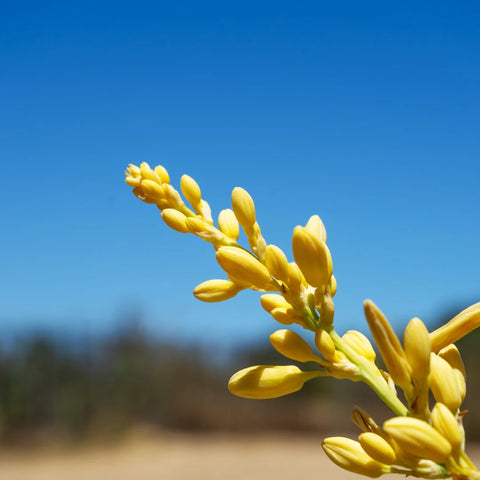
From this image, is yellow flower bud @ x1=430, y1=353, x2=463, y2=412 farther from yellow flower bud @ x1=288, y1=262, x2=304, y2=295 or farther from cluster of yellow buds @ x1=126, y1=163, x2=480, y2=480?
yellow flower bud @ x1=288, y1=262, x2=304, y2=295

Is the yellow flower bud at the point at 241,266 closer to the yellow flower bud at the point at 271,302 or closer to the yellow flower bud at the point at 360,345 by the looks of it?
the yellow flower bud at the point at 271,302

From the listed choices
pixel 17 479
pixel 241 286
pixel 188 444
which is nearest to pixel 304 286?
pixel 241 286

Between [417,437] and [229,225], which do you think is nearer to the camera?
[417,437]

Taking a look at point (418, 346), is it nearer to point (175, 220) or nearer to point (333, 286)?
point (333, 286)

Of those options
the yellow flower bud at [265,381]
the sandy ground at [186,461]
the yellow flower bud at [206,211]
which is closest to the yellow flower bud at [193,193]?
the yellow flower bud at [206,211]

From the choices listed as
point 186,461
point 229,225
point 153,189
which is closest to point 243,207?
point 229,225

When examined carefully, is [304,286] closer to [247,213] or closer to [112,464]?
[247,213]

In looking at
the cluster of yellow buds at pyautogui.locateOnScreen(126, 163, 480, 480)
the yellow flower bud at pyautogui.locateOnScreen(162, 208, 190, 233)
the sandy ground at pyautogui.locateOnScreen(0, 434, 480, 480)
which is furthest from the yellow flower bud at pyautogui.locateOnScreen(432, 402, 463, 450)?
the sandy ground at pyautogui.locateOnScreen(0, 434, 480, 480)
